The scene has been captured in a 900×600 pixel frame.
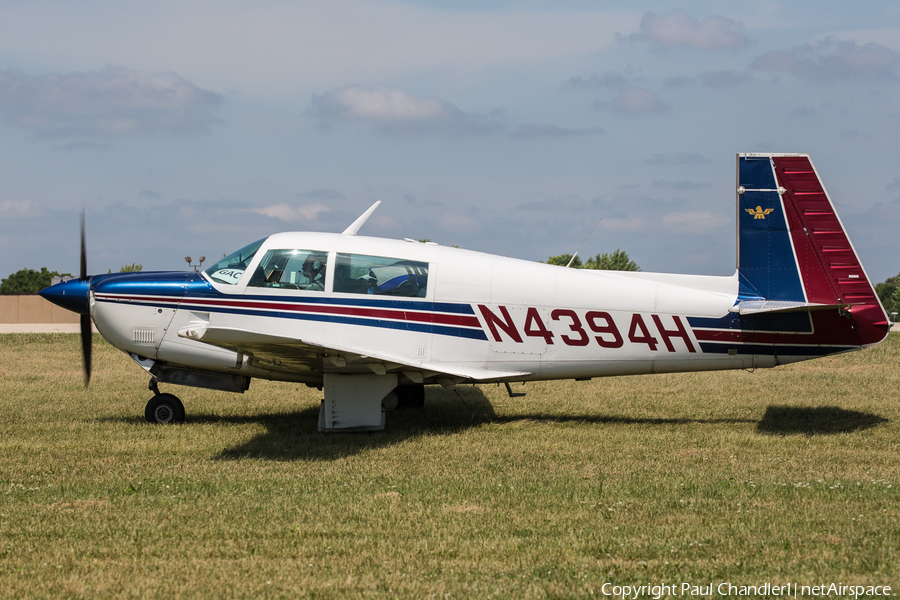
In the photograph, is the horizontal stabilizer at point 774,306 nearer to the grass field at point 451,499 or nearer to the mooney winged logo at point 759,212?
the mooney winged logo at point 759,212

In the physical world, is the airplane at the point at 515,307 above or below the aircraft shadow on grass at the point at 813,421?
above

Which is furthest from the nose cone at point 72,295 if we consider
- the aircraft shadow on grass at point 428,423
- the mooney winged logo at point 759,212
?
the mooney winged logo at point 759,212

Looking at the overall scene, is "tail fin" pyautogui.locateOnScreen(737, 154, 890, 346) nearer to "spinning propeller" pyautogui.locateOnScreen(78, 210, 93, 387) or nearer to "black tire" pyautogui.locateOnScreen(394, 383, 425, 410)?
"black tire" pyautogui.locateOnScreen(394, 383, 425, 410)

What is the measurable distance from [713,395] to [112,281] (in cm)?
913

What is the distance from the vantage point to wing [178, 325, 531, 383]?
7.41 m

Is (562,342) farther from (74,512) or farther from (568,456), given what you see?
(74,512)

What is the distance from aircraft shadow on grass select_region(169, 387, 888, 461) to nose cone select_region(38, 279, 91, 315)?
2.09 metres

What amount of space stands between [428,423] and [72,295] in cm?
495

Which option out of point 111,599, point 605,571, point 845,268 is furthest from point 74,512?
point 845,268

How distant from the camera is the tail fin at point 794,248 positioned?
8734mm

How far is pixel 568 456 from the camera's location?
310 inches

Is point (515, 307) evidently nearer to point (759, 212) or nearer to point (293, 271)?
point (293, 271)

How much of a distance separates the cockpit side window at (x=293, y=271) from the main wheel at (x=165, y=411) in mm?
2139

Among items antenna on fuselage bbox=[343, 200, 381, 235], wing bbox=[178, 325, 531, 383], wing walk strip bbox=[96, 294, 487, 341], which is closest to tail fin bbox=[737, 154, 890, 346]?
wing bbox=[178, 325, 531, 383]
